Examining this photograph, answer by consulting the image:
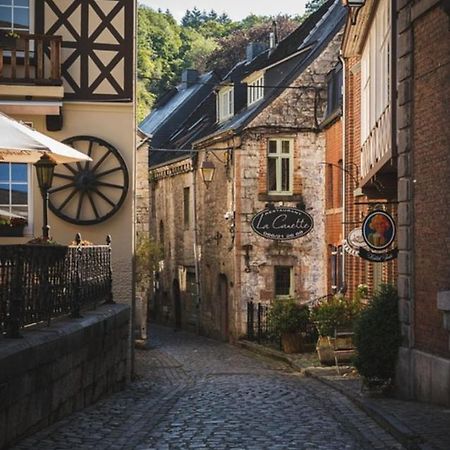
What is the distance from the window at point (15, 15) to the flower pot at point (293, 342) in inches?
413

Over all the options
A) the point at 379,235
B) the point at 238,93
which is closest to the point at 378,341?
the point at 379,235

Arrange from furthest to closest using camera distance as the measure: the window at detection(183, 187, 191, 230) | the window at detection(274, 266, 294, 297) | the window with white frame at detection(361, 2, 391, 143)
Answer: the window at detection(183, 187, 191, 230)
the window at detection(274, 266, 294, 297)
the window with white frame at detection(361, 2, 391, 143)

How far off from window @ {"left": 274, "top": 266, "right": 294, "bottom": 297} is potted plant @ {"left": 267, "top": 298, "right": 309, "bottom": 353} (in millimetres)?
6075

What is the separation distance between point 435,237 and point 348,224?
39.6 feet

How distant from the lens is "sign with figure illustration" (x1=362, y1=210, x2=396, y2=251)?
16766mm

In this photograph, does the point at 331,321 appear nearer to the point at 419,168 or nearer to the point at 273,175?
the point at 419,168

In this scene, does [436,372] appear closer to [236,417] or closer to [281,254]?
[236,417]

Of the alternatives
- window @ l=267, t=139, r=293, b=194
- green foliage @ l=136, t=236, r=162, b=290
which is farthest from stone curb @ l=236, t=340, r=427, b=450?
window @ l=267, t=139, r=293, b=194

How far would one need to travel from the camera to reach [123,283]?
66.2 ft

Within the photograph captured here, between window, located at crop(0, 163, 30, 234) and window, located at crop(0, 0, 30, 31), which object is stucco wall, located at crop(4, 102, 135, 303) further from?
window, located at crop(0, 0, 30, 31)

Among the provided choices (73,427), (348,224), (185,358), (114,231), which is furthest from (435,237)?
(185,358)

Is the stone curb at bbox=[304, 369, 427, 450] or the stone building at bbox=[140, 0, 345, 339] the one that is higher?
the stone building at bbox=[140, 0, 345, 339]

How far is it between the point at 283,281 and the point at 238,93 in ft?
25.5

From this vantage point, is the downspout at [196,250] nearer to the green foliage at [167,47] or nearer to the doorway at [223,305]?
the doorway at [223,305]
